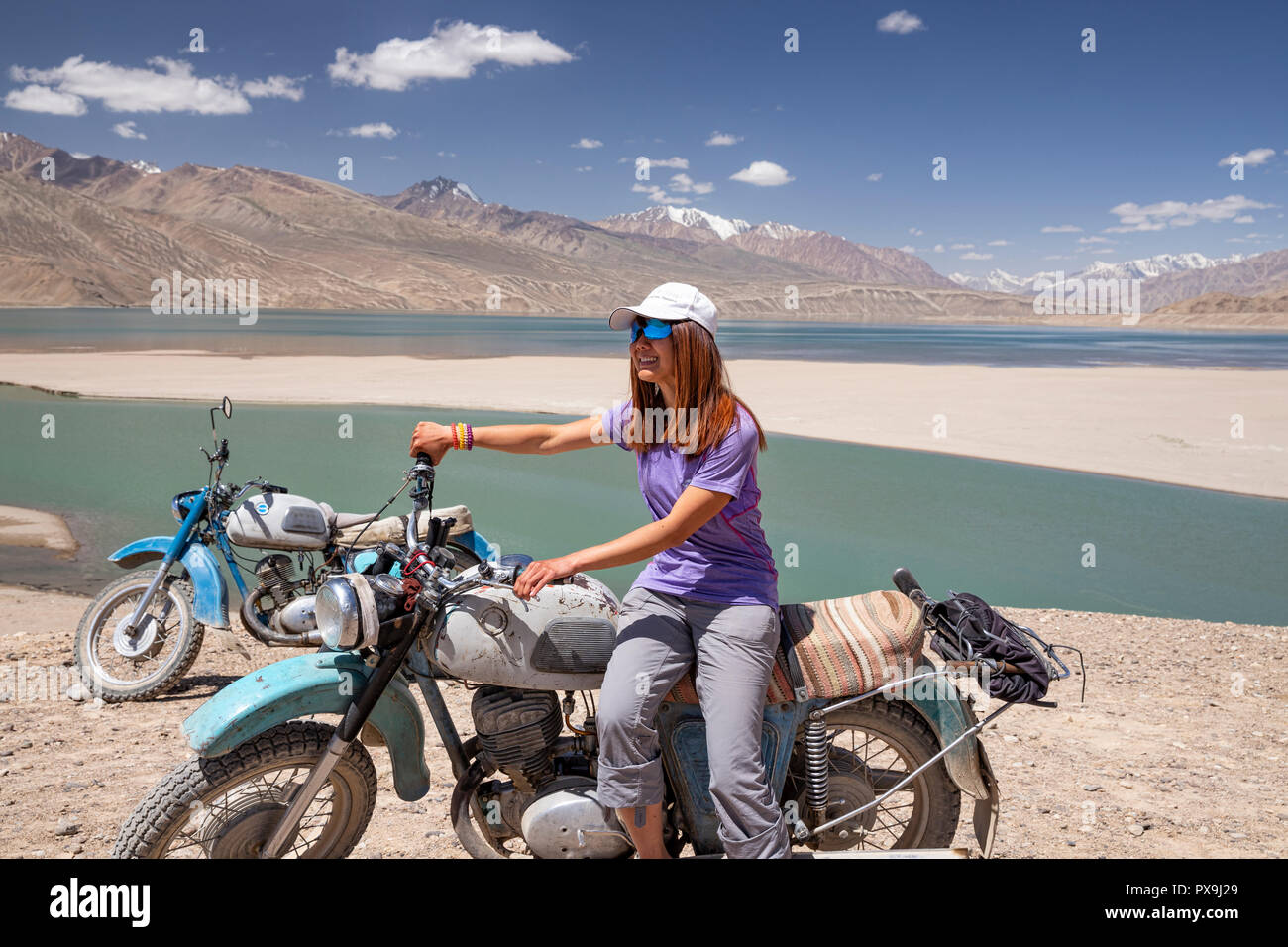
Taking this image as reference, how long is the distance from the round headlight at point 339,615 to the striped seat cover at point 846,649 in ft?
3.33

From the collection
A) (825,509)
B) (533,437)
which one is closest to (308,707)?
(533,437)

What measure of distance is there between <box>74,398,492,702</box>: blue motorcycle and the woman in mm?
2248

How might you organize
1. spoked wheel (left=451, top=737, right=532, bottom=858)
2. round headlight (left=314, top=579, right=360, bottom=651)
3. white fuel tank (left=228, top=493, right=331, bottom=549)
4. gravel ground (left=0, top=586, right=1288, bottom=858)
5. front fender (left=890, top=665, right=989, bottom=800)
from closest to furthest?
round headlight (left=314, top=579, right=360, bottom=651) < spoked wheel (left=451, top=737, right=532, bottom=858) < front fender (left=890, top=665, right=989, bottom=800) < gravel ground (left=0, top=586, right=1288, bottom=858) < white fuel tank (left=228, top=493, right=331, bottom=549)

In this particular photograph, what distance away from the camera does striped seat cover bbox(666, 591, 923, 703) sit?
116 inches

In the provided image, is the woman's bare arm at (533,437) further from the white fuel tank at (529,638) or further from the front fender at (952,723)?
the front fender at (952,723)

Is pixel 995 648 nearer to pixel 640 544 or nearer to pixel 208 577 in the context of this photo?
Result: pixel 640 544

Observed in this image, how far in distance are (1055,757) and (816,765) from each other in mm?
2458

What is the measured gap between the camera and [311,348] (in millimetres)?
45688

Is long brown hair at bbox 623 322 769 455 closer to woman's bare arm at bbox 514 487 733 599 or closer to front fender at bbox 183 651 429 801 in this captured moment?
woman's bare arm at bbox 514 487 733 599

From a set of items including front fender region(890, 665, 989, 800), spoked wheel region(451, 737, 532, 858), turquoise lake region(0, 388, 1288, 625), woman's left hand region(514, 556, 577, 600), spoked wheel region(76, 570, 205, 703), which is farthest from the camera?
turquoise lake region(0, 388, 1288, 625)

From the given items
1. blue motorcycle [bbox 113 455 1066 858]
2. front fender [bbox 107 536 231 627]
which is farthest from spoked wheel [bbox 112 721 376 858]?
front fender [bbox 107 536 231 627]

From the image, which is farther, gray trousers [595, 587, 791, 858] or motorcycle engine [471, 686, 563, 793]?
motorcycle engine [471, 686, 563, 793]

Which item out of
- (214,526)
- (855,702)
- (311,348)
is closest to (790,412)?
(214,526)
